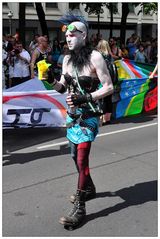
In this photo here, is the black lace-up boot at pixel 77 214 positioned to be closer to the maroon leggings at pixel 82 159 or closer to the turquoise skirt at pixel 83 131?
the maroon leggings at pixel 82 159

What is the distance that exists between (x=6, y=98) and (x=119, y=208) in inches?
142

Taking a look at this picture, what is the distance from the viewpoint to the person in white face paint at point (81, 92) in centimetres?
354

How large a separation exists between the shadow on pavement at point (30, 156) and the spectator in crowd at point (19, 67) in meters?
3.82

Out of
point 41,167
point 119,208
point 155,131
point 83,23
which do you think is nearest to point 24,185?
point 41,167

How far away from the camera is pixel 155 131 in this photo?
294 inches

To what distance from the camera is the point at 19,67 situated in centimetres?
962

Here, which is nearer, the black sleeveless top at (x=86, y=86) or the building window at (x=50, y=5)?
the black sleeveless top at (x=86, y=86)

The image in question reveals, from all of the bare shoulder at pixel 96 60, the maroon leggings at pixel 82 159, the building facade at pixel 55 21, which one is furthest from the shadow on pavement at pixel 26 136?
the building facade at pixel 55 21

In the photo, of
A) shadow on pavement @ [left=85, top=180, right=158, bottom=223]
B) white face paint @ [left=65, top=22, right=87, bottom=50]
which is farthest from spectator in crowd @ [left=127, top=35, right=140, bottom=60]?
white face paint @ [left=65, top=22, right=87, bottom=50]

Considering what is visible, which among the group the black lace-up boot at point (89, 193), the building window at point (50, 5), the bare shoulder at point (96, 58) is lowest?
the black lace-up boot at point (89, 193)

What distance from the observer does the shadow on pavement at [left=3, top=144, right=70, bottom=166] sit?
5.63 meters

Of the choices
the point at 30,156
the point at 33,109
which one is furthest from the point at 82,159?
the point at 33,109

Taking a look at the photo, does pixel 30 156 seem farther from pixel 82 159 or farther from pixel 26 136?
→ pixel 82 159

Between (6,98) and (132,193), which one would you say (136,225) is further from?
(6,98)
